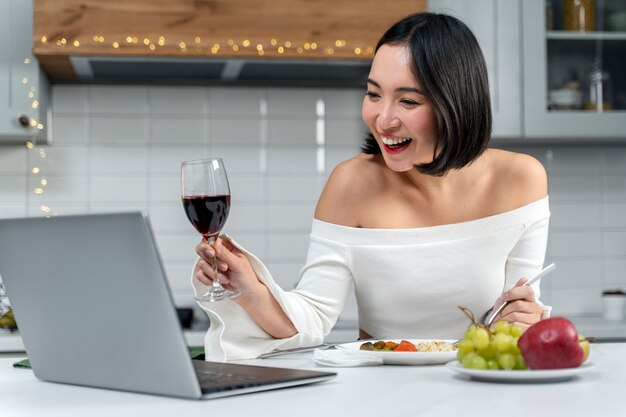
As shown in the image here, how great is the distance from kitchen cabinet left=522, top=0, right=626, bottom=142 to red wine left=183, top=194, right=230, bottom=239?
2014mm

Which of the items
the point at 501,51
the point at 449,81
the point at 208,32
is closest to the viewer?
the point at 449,81

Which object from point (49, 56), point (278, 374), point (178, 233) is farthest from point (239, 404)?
point (178, 233)

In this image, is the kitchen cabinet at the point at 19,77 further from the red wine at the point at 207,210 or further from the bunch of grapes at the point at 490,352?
the bunch of grapes at the point at 490,352

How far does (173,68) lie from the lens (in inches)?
121

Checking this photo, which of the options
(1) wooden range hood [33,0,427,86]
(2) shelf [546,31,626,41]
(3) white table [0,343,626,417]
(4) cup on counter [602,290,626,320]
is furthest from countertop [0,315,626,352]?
(3) white table [0,343,626,417]

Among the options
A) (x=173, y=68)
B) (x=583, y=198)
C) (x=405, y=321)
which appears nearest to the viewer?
(x=405, y=321)

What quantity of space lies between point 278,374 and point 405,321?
0.79 m

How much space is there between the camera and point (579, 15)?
3270 mm

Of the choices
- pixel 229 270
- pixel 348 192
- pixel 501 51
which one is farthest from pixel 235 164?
pixel 229 270

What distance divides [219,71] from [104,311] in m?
2.18

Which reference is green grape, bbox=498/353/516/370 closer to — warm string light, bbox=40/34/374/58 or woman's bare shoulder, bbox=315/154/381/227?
woman's bare shoulder, bbox=315/154/381/227

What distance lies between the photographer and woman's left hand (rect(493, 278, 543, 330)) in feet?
4.62

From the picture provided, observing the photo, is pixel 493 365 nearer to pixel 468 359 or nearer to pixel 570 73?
pixel 468 359

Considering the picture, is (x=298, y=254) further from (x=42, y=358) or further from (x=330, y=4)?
(x=42, y=358)
